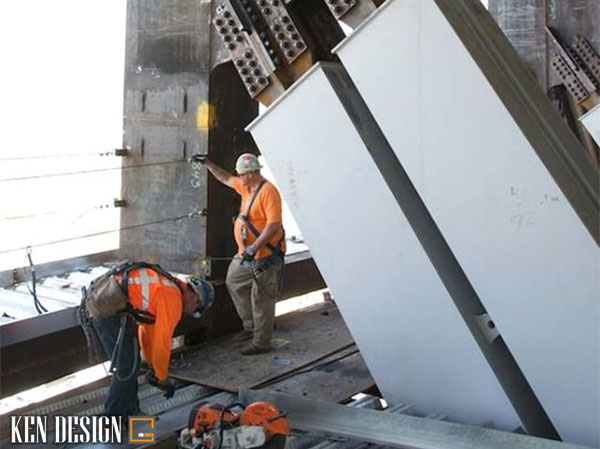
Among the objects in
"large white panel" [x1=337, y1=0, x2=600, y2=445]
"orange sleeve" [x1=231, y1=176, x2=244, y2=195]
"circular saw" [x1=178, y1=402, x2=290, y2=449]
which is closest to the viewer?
"large white panel" [x1=337, y1=0, x2=600, y2=445]

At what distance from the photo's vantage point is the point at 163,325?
5.13 metres

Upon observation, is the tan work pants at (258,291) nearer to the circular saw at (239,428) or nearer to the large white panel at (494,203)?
the circular saw at (239,428)

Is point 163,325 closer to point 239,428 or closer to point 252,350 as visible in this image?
point 239,428

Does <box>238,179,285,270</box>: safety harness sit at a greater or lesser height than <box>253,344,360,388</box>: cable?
greater

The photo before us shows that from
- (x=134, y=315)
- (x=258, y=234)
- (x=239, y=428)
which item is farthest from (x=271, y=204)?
(x=239, y=428)

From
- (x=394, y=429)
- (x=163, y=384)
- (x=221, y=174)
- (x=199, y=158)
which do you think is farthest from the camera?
(x=199, y=158)

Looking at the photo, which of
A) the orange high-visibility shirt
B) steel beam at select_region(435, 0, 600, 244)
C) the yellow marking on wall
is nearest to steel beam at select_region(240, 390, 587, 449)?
steel beam at select_region(435, 0, 600, 244)

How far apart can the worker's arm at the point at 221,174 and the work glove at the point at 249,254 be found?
74 centimetres

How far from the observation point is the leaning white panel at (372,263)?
16.2 ft

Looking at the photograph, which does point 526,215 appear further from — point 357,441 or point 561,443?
point 357,441

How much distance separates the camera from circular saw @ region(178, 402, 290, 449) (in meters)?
4.77

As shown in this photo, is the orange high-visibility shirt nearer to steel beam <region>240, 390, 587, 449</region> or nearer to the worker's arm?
the worker's arm

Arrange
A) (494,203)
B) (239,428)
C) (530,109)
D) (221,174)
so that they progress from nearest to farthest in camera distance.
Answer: (494,203) < (530,109) < (239,428) < (221,174)

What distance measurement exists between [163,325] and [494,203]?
2332mm
